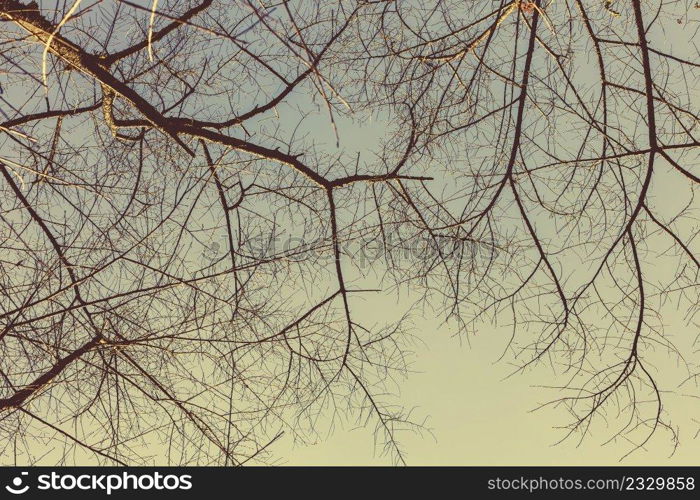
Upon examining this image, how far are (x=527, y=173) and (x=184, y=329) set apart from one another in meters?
1.78

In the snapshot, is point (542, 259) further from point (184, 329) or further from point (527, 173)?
point (184, 329)

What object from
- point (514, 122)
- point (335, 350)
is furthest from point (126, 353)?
point (514, 122)

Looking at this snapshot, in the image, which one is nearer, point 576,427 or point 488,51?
point 576,427

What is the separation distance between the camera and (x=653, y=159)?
2893mm

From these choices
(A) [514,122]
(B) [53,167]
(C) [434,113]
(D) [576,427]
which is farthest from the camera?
(B) [53,167]

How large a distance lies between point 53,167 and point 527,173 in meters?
2.54

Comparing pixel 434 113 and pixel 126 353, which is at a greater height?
pixel 434 113

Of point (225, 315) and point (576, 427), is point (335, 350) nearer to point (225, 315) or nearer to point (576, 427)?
point (225, 315)

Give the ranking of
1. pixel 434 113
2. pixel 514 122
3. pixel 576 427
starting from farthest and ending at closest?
pixel 434 113 → pixel 514 122 → pixel 576 427

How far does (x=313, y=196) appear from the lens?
12.2 ft

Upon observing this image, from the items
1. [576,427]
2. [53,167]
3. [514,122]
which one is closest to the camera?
[576,427]

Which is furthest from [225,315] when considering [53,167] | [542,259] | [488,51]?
[488,51]

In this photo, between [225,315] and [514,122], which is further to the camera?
[225,315]
